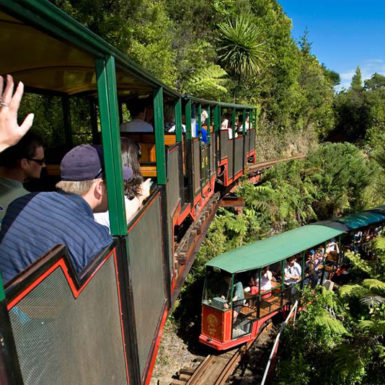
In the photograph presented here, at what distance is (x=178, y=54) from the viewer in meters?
16.8

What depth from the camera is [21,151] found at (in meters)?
2.20

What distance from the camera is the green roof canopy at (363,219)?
11734 mm

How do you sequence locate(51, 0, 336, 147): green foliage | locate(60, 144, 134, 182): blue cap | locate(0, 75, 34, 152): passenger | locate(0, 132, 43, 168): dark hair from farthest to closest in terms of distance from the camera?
locate(51, 0, 336, 147): green foliage → locate(0, 132, 43, 168): dark hair → locate(60, 144, 134, 182): blue cap → locate(0, 75, 34, 152): passenger

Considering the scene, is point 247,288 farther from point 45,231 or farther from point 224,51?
point 224,51

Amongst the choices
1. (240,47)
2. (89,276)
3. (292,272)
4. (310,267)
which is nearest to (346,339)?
(292,272)

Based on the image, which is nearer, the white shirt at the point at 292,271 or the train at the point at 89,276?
the train at the point at 89,276

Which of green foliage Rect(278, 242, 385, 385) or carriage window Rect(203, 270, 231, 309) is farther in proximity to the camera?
carriage window Rect(203, 270, 231, 309)

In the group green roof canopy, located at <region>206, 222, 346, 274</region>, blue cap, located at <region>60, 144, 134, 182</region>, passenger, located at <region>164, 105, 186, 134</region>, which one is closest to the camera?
blue cap, located at <region>60, 144, 134, 182</region>

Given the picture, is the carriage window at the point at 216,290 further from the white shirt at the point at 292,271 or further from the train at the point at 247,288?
the white shirt at the point at 292,271

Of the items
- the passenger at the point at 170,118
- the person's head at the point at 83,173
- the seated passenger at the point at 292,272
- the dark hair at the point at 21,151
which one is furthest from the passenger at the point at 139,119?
the seated passenger at the point at 292,272

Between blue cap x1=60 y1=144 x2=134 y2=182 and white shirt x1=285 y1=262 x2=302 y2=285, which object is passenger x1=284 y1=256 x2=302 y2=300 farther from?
blue cap x1=60 y1=144 x2=134 y2=182

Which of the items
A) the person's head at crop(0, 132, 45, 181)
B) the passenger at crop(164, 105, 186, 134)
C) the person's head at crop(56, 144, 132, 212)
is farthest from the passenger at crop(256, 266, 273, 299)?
the person's head at crop(56, 144, 132, 212)

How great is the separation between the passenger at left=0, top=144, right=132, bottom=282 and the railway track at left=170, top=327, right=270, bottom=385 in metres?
7.75

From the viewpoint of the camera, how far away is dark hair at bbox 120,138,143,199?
241 cm
